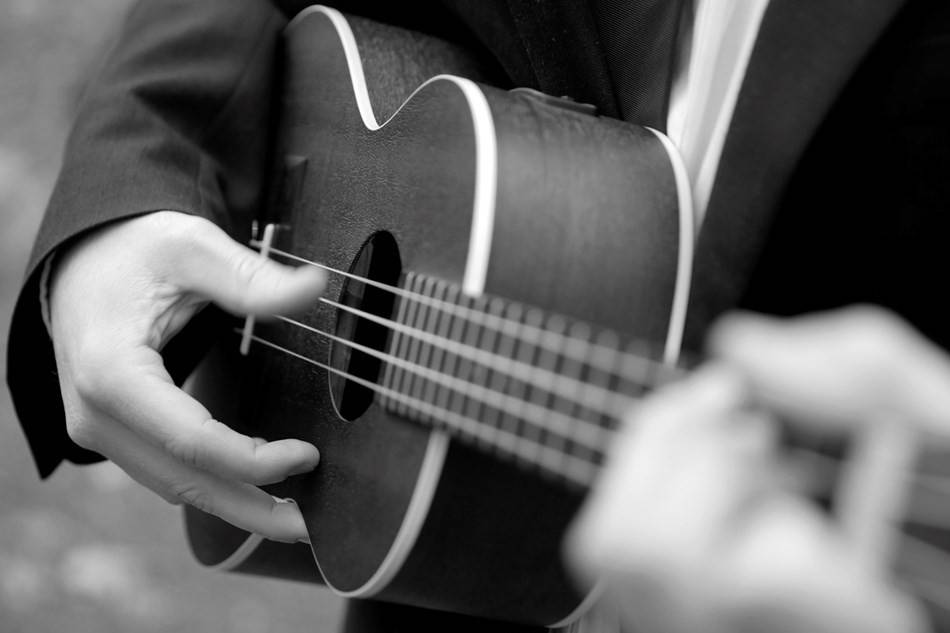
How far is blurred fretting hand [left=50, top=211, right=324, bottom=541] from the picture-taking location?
1.04m

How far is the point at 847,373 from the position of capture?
0.52m

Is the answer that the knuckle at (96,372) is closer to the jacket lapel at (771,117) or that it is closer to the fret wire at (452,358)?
the fret wire at (452,358)

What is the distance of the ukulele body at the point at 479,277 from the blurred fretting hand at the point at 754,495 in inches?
10.1

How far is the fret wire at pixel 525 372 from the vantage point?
0.68 metres

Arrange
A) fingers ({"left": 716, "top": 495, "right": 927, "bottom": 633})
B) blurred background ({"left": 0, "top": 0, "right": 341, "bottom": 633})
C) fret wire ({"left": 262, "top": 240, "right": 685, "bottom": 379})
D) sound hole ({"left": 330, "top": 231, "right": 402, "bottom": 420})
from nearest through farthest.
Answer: fingers ({"left": 716, "top": 495, "right": 927, "bottom": 633}) < fret wire ({"left": 262, "top": 240, "right": 685, "bottom": 379}) < sound hole ({"left": 330, "top": 231, "right": 402, "bottom": 420}) < blurred background ({"left": 0, "top": 0, "right": 341, "bottom": 633})

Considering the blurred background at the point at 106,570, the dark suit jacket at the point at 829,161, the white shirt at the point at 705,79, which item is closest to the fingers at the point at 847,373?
the dark suit jacket at the point at 829,161

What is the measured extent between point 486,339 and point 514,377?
0.05 m

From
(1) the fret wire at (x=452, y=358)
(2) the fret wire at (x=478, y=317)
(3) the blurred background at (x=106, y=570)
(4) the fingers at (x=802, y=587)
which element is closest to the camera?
(4) the fingers at (x=802, y=587)

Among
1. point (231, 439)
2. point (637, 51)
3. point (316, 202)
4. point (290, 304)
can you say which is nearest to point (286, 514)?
point (231, 439)

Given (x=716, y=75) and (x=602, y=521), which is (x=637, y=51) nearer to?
(x=716, y=75)

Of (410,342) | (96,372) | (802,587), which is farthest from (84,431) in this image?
(802,587)

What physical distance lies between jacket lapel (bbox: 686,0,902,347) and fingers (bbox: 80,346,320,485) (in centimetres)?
42

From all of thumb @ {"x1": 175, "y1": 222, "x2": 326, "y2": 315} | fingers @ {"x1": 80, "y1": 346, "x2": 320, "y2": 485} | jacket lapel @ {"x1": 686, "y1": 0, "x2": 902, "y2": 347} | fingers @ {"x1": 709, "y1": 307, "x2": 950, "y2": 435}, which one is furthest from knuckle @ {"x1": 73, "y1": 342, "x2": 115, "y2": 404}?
fingers @ {"x1": 709, "y1": 307, "x2": 950, "y2": 435}

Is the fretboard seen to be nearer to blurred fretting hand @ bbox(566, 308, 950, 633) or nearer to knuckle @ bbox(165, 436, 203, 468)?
blurred fretting hand @ bbox(566, 308, 950, 633)
